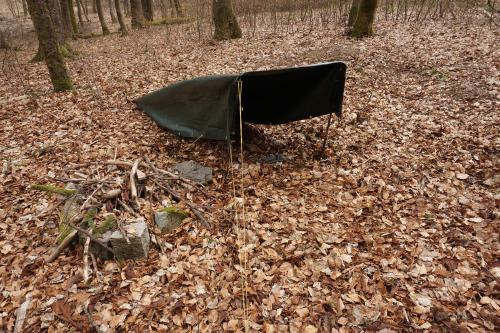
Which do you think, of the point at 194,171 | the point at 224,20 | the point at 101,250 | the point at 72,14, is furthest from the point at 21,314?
the point at 72,14

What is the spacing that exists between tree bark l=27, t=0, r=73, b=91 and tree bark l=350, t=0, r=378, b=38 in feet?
29.7

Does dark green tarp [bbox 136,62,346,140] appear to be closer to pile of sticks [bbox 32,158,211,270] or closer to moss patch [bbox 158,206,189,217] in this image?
pile of sticks [bbox 32,158,211,270]

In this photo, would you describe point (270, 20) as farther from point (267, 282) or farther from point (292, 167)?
point (267, 282)

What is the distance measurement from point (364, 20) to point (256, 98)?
25.7 feet

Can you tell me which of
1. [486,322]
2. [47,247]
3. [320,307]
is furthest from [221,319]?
[486,322]

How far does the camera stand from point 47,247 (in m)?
3.75

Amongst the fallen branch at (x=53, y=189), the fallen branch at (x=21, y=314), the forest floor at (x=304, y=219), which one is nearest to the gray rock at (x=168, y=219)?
the forest floor at (x=304, y=219)

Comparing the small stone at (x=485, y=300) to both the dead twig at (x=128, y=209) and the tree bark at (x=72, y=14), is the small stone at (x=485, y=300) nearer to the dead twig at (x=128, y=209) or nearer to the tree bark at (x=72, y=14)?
the dead twig at (x=128, y=209)

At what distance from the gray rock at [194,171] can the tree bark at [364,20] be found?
343 inches

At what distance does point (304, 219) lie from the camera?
14.0 feet

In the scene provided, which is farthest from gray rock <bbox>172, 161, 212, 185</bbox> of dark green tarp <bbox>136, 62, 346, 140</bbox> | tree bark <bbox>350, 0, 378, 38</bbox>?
tree bark <bbox>350, 0, 378, 38</bbox>

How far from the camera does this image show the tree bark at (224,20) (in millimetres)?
12128

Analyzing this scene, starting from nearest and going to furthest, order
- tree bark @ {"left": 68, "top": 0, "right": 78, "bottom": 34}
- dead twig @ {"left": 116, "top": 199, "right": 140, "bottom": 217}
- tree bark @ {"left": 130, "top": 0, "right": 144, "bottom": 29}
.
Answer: dead twig @ {"left": 116, "top": 199, "right": 140, "bottom": 217} < tree bark @ {"left": 68, "top": 0, "right": 78, "bottom": 34} < tree bark @ {"left": 130, "top": 0, "right": 144, "bottom": 29}

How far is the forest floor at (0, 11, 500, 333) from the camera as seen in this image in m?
3.18
